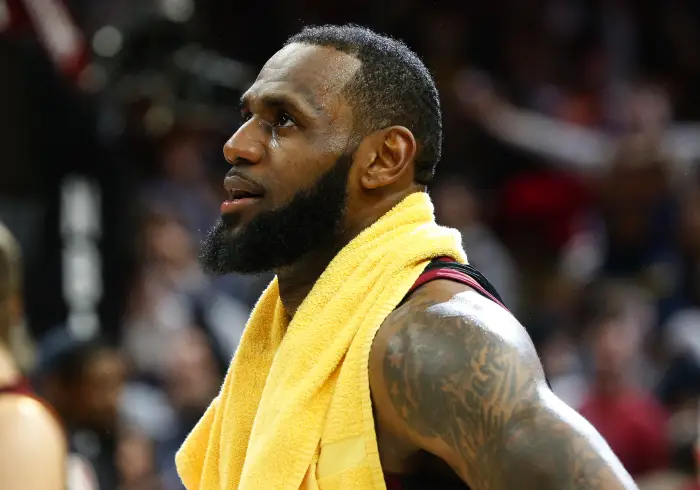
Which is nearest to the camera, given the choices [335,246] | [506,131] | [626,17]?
[335,246]

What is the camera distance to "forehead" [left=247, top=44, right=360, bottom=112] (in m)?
2.38

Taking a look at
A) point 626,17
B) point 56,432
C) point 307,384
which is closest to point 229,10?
point 626,17

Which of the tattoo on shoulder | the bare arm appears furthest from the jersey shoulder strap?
the bare arm

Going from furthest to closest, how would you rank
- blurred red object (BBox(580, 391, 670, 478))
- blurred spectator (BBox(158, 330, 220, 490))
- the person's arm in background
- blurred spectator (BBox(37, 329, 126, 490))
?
the person's arm in background → blurred spectator (BBox(158, 330, 220, 490)) → blurred red object (BBox(580, 391, 670, 478)) → blurred spectator (BBox(37, 329, 126, 490))

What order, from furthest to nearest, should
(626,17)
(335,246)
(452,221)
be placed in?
(626,17), (452,221), (335,246)

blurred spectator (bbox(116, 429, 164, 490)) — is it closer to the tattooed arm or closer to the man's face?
the man's face

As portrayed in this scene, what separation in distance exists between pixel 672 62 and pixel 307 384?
7.41 metres

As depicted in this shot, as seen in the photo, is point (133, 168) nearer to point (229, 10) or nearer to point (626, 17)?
point (229, 10)

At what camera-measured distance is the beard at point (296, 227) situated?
2377mm

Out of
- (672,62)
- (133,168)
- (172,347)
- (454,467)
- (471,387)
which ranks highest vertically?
(471,387)

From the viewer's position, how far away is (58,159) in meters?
6.76

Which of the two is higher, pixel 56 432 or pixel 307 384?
pixel 307 384

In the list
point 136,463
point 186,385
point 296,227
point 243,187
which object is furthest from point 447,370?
point 186,385

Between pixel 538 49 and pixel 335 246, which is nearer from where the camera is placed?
pixel 335 246
